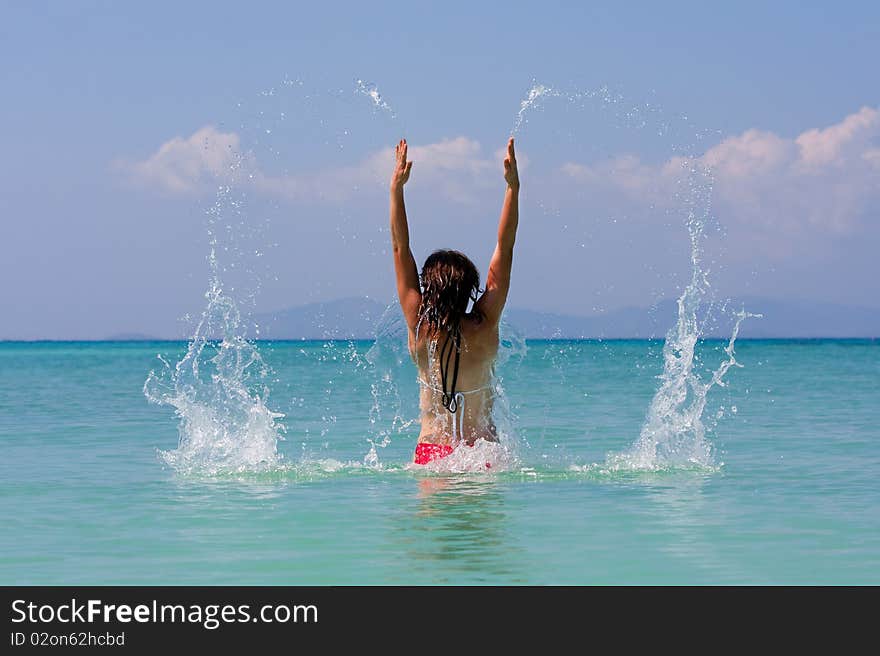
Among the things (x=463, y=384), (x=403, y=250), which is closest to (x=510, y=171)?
(x=403, y=250)

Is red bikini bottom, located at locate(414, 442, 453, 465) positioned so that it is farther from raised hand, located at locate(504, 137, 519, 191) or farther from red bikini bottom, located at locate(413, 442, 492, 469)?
raised hand, located at locate(504, 137, 519, 191)

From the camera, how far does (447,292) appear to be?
8242mm

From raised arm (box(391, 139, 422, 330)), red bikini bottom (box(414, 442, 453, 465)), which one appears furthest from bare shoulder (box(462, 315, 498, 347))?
red bikini bottom (box(414, 442, 453, 465))

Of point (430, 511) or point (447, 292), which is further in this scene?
point (447, 292)

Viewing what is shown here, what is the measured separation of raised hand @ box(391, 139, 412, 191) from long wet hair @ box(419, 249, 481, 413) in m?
0.54

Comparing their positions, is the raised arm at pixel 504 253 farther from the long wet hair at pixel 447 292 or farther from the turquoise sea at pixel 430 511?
the turquoise sea at pixel 430 511

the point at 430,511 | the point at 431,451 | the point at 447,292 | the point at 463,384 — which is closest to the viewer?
the point at 430,511

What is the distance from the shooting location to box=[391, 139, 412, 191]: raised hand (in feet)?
27.2

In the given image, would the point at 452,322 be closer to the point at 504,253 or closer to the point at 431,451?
the point at 504,253

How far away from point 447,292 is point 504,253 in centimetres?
47

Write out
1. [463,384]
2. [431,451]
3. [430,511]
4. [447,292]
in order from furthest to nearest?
[431,451], [463,384], [447,292], [430,511]

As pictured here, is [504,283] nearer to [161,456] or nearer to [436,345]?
[436,345]
